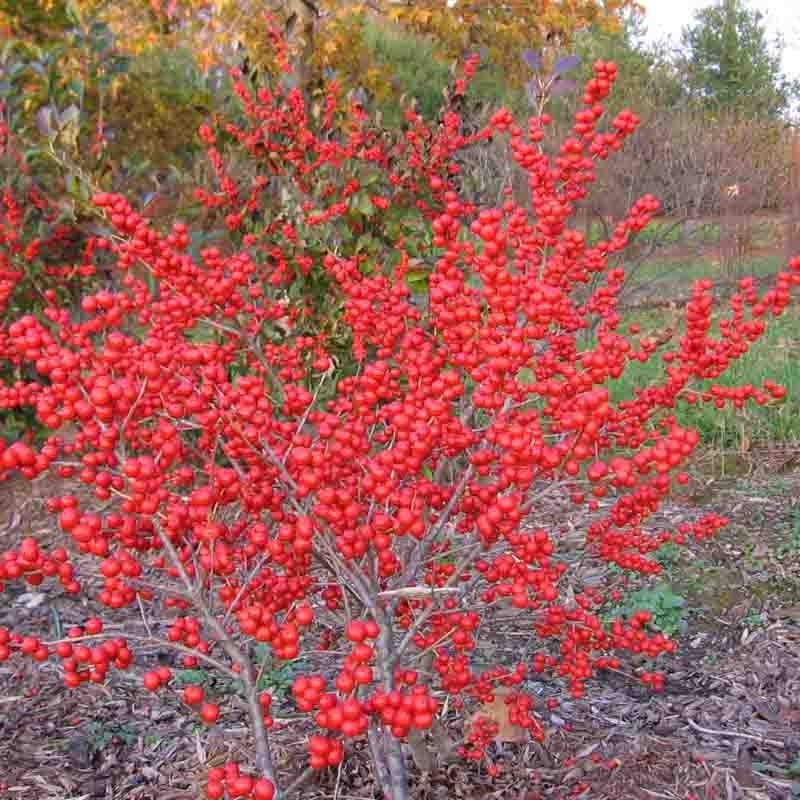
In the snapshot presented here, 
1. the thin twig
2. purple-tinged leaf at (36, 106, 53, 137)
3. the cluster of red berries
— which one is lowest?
the thin twig

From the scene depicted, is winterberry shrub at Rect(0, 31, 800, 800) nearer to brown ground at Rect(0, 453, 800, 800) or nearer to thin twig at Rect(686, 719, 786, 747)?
brown ground at Rect(0, 453, 800, 800)

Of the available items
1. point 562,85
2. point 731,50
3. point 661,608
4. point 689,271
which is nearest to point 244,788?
point 562,85

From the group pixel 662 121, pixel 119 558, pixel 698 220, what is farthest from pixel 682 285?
pixel 119 558

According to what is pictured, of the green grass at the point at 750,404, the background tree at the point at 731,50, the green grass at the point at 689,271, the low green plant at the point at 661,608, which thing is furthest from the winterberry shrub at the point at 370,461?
the background tree at the point at 731,50

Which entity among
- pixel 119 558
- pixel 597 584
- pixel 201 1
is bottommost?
pixel 597 584

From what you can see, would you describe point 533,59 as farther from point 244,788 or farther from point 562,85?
point 244,788

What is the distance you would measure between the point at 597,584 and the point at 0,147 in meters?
3.79

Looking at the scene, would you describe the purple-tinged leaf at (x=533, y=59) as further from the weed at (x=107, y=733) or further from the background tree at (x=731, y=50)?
the background tree at (x=731, y=50)

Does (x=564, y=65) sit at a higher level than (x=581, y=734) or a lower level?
higher

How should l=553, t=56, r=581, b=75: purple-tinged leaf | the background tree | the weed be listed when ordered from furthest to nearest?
the background tree < the weed < l=553, t=56, r=581, b=75: purple-tinged leaf

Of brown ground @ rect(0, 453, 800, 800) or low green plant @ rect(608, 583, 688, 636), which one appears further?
low green plant @ rect(608, 583, 688, 636)

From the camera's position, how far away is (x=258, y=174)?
3.95 metres

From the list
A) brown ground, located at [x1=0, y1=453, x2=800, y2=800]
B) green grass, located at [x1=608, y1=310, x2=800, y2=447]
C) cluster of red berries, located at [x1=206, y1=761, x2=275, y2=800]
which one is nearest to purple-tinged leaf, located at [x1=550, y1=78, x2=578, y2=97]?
cluster of red berries, located at [x1=206, y1=761, x2=275, y2=800]

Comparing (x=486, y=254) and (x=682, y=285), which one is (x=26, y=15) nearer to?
(x=486, y=254)
